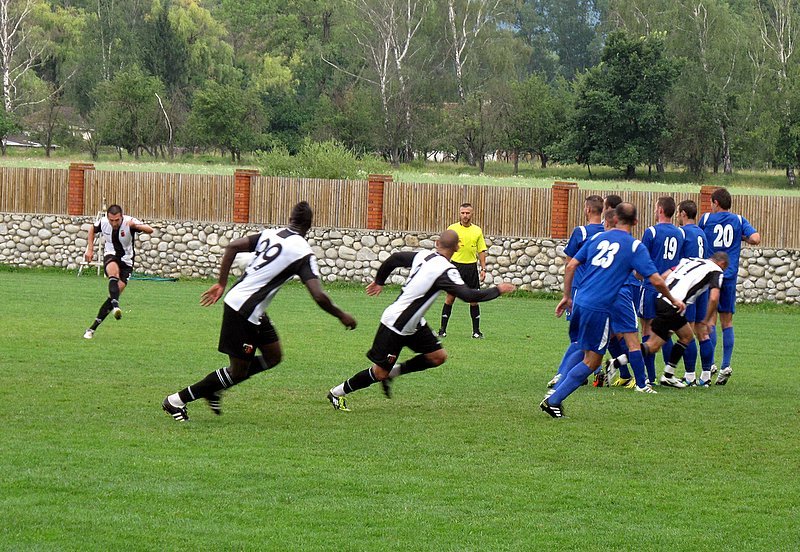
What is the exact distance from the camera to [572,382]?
9.77m

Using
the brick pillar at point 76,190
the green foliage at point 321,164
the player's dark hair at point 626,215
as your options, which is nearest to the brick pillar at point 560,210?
the green foliage at point 321,164

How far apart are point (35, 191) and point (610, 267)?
21409mm

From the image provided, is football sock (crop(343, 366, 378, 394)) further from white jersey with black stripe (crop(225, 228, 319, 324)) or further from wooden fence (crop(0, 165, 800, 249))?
wooden fence (crop(0, 165, 800, 249))

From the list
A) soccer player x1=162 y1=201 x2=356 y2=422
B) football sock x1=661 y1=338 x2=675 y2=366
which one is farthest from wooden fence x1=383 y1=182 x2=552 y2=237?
soccer player x1=162 y1=201 x2=356 y2=422

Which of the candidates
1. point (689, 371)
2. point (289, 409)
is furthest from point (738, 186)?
point (289, 409)

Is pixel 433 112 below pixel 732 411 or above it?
above

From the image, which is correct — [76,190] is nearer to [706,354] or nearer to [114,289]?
[114,289]

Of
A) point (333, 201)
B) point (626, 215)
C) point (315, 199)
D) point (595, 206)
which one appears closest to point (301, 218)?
point (626, 215)

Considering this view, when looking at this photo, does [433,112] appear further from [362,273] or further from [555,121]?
[362,273]

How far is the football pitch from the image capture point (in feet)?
20.7

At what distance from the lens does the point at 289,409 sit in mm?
10156

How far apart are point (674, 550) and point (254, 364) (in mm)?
4329

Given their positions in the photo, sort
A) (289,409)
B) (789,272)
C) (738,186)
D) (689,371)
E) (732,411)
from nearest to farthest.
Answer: (289,409)
(732,411)
(689,371)
(789,272)
(738,186)

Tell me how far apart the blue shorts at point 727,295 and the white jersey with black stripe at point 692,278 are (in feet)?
3.36
